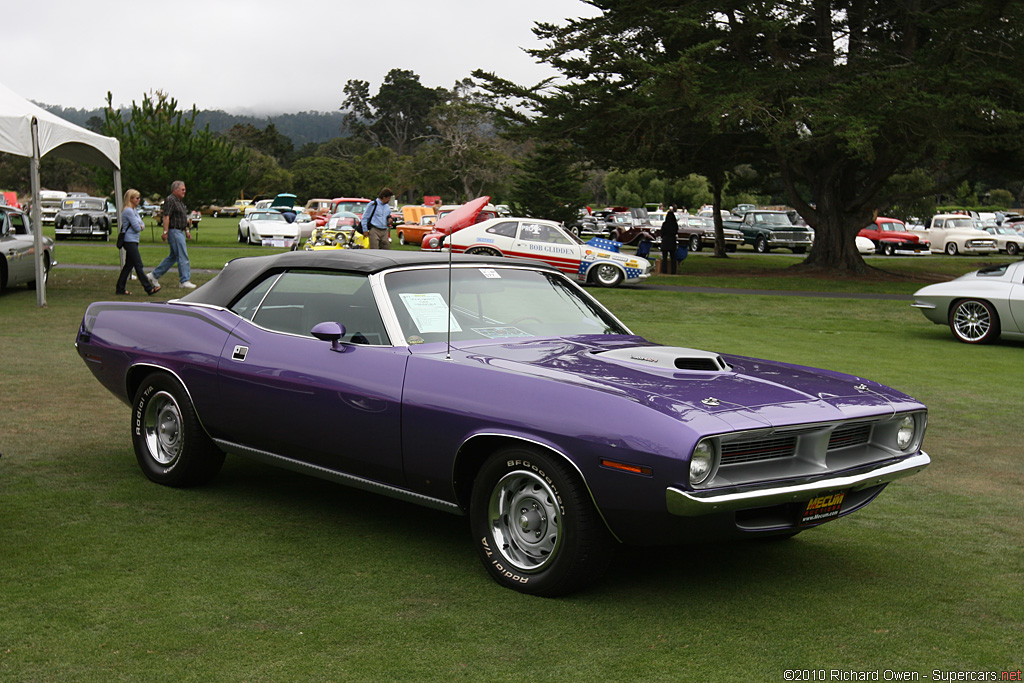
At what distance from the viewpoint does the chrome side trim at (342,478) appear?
4.79m

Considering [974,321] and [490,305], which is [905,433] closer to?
[490,305]

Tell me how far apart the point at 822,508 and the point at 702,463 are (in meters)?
0.74

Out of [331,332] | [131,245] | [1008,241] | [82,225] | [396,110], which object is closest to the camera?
[331,332]

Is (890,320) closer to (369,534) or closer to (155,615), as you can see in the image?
(369,534)

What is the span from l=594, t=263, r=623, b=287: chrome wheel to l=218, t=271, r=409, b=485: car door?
18.8 m

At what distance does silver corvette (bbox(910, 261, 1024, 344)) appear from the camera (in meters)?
14.3

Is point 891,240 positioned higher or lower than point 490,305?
higher

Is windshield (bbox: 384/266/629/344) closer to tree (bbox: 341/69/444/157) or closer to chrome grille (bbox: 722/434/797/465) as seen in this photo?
chrome grille (bbox: 722/434/797/465)

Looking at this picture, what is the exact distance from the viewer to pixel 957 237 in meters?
45.8

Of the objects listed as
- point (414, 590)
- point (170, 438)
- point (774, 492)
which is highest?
point (774, 492)

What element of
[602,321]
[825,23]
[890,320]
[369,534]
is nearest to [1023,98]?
[825,23]

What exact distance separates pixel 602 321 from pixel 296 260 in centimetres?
181

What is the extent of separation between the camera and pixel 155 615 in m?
4.07

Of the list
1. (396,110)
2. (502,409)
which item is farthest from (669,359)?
(396,110)
